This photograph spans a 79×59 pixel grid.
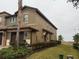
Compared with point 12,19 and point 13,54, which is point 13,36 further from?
point 13,54

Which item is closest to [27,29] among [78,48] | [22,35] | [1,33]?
[22,35]

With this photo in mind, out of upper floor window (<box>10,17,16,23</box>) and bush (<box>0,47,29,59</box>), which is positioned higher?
upper floor window (<box>10,17,16,23</box>)

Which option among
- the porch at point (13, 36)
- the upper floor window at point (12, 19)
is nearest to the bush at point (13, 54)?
the porch at point (13, 36)

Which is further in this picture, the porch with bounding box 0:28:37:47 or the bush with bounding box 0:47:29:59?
the porch with bounding box 0:28:37:47

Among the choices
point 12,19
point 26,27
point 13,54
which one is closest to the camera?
point 13,54

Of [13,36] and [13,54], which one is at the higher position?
[13,36]

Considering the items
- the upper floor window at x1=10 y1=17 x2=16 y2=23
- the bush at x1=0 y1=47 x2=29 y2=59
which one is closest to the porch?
the upper floor window at x1=10 y1=17 x2=16 y2=23

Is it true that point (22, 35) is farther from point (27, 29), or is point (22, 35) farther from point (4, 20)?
point (4, 20)

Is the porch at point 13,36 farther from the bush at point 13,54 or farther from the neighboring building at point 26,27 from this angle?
the bush at point 13,54

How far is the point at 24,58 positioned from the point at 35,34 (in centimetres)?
1373

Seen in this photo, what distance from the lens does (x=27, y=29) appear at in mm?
33688

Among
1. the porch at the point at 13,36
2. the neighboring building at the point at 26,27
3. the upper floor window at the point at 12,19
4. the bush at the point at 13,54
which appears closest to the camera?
the bush at the point at 13,54

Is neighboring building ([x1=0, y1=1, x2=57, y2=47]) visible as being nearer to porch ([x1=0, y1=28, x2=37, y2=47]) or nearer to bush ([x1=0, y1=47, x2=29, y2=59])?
porch ([x1=0, y1=28, x2=37, y2=47])

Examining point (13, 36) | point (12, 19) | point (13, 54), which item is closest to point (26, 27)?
point (13, 36)
